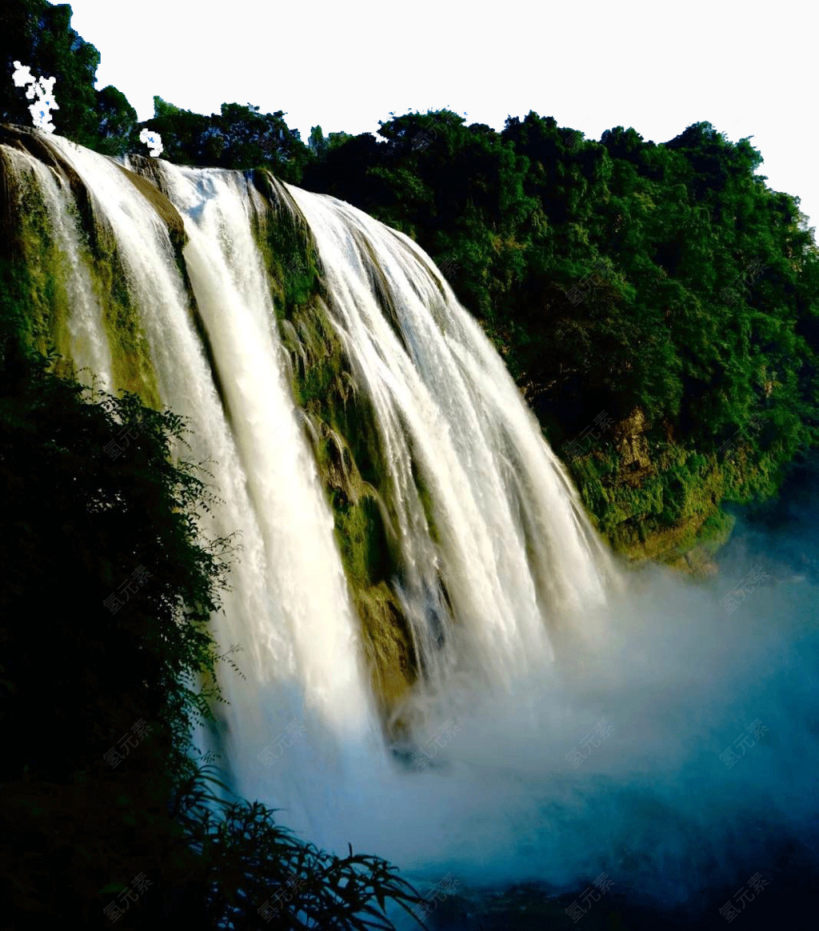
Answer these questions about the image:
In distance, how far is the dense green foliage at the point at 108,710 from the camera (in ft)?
9.74

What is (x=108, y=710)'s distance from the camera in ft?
15.2

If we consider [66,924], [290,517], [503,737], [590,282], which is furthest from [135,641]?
[590,282]

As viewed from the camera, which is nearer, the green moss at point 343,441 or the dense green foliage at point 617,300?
the green moss at point 343,441

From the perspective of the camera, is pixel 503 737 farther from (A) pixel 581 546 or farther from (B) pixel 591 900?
(A) pixel 581 546

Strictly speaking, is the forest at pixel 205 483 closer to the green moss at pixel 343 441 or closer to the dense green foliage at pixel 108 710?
the dense green foliage at pixel 108 710

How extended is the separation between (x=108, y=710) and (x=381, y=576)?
605cm

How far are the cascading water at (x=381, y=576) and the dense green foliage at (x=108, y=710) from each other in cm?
207

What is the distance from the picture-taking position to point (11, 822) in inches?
117

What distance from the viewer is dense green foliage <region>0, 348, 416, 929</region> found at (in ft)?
9.74

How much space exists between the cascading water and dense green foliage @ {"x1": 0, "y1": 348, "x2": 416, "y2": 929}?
2067mm

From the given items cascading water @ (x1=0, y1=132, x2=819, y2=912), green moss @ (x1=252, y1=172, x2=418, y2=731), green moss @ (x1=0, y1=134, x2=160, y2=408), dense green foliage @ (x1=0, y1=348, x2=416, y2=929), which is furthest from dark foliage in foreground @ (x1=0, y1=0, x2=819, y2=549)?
dense green foliage @ (x1=0, y1=348, x2=416, y2=929)

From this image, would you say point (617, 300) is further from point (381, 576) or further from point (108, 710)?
point (108, 710)

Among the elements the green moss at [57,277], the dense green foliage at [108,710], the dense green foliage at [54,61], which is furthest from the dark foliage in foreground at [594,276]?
the dense green foliage at [108,710]

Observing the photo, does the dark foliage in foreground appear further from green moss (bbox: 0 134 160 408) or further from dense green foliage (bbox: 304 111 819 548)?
green moss (bbox: 0 134 160 408)
